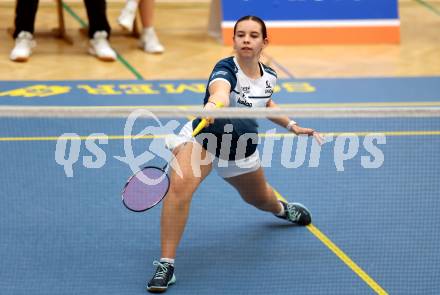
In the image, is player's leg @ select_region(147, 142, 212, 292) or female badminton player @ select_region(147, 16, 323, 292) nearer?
female badminton player @ select_region(147, 16, 323, 292)

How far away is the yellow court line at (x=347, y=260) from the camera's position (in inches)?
220

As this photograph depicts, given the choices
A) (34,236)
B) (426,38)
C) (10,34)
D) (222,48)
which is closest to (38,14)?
(10,34)

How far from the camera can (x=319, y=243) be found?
6164 mm

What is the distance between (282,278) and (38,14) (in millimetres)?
6865

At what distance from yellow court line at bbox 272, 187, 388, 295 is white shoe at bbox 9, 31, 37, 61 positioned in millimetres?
4635

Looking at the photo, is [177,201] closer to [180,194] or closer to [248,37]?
[180,194]

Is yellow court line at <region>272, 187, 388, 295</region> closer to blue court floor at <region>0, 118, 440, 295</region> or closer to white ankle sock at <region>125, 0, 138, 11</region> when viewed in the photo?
blue court floor at <region>0, 118, 440, 295</region>

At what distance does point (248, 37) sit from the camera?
534 cm

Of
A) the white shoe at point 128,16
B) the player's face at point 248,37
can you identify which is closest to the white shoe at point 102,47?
the white shoe at point 128,16

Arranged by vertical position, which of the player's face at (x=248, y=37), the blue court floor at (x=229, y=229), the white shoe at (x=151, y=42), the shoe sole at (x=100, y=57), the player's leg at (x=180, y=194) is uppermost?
the player's face at (x=248, y=37)

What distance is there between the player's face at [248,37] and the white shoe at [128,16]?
4614 millimetres

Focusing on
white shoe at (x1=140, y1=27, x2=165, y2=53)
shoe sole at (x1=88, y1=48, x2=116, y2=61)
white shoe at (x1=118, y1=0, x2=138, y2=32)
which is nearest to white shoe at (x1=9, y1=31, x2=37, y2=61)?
shoe sole at (x1=88, y1=48, x2=116, y2=61)

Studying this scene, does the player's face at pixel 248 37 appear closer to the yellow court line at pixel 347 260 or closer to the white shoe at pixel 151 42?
the yellow court line at pixel 347 260

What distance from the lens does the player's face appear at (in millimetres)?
5344
